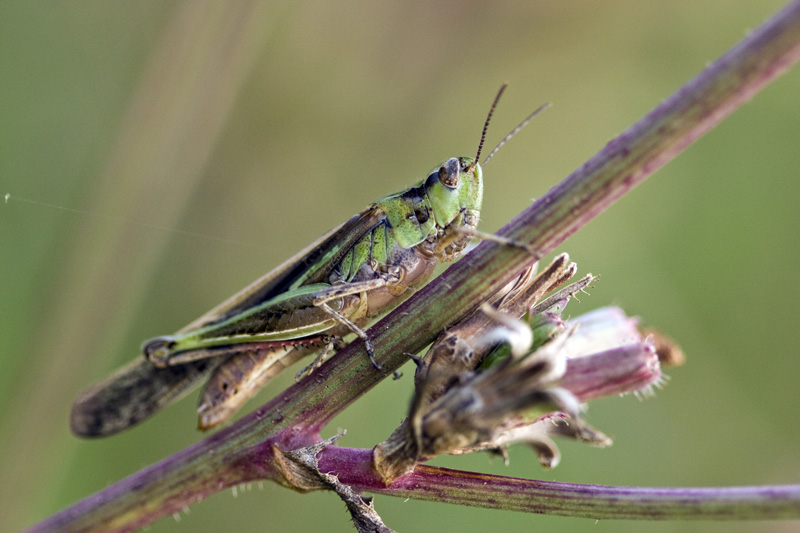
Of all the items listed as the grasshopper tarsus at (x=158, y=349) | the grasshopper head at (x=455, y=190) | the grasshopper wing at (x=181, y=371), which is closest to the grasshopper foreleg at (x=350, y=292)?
the grasshopper wing at (x=181, y=371)

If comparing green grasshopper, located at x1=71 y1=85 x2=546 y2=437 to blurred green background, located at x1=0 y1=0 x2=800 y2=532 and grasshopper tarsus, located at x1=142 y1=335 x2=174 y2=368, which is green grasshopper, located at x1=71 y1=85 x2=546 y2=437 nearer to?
grasshopper tarsus, located at x1=142 y1=335 x2=174 y2=368

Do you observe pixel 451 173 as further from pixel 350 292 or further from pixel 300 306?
pixel 300 306

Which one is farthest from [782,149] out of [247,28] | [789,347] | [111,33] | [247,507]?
[111,33]

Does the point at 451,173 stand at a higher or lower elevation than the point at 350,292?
higher

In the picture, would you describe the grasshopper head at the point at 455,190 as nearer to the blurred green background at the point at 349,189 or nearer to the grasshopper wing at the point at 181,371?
the grasshopper wing at the point at 181,371

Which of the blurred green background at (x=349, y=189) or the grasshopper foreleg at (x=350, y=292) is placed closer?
the grasshopper foreleg at (x=350, y=292)

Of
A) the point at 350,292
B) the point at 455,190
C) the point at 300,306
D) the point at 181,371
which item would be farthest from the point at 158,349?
the point at 455,190
